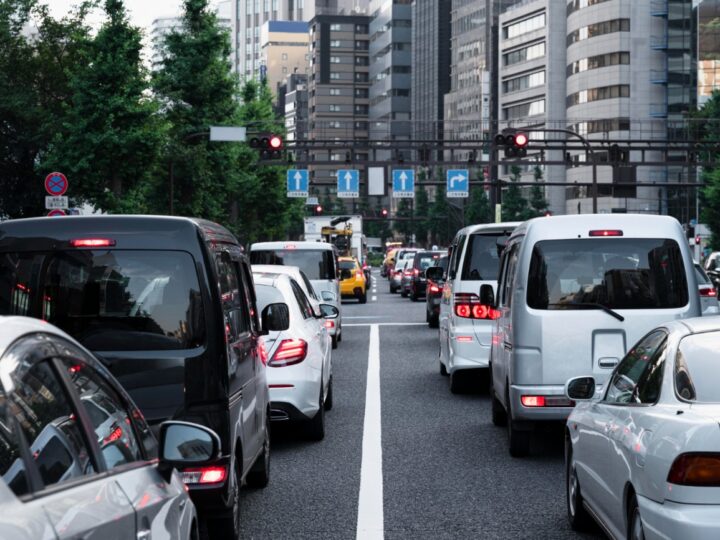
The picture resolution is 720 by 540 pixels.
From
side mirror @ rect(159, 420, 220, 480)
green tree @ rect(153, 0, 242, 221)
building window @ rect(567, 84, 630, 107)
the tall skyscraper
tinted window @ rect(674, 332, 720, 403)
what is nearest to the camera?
side mirror @ rect(159, 420, 220, 480)

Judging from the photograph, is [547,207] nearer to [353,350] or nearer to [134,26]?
[134,26]

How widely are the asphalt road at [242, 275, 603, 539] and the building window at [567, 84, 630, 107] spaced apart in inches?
4023

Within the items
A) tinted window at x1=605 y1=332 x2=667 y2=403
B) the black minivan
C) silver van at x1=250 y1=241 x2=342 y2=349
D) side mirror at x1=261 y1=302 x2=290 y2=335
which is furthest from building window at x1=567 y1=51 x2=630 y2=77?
the black minivan

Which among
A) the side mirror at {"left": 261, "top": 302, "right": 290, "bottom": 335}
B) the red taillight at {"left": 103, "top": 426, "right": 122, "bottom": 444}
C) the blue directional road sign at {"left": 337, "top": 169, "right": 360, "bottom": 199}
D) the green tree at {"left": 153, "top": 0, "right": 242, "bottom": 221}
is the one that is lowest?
the side mirror at {"left": 261, "top": 302, "right": 290, "bottom": 335}

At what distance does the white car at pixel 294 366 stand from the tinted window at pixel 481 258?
3.60 meters

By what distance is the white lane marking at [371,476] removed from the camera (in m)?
7.73

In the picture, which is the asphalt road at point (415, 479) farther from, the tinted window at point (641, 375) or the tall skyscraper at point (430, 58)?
the tall skyscraper at point (430, 58)

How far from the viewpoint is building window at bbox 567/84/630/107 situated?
4510 inches

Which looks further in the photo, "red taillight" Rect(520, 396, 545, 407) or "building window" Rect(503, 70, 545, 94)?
"building window" Rect(503, 70, 545, 94)

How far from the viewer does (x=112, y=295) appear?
655 centimetres

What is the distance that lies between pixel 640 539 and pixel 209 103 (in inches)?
2363

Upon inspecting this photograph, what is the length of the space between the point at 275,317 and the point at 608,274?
2564mm

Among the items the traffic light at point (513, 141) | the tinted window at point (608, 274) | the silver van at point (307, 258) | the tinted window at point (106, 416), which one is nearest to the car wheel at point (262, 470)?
the tinted window at point (608, 274)

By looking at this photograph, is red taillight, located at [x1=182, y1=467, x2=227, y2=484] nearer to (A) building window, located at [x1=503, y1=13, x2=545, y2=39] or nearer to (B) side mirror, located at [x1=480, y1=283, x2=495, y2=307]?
(B) side mirror, located at [x1=480, y1=283, x2=495, y2=307]
